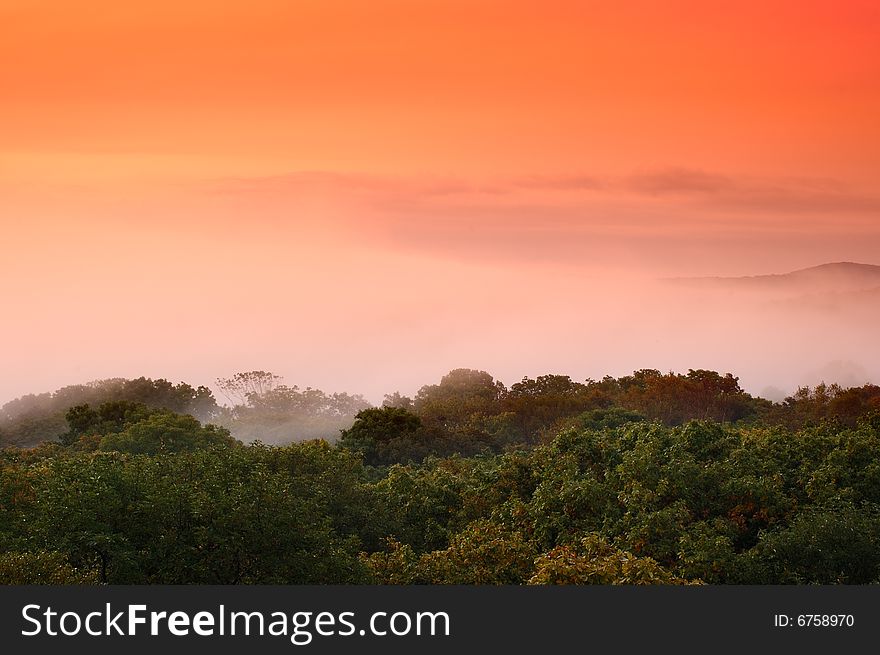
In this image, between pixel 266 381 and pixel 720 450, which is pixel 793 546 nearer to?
pixel 720 450

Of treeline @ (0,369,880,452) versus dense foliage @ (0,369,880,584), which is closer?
dense foliage @ (0,369,880,584)

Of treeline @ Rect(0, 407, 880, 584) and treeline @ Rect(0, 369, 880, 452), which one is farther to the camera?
treeline @ Rect(0, 369, 880, 452)

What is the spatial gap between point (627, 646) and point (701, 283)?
179m

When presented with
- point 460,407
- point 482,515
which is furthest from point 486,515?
point 460,407

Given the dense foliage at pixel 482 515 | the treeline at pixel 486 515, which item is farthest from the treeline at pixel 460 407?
the dense foliage at pixel 482 515

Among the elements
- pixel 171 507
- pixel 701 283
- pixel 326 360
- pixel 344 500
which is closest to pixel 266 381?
pixel 326 360

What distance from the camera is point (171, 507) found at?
107 ft

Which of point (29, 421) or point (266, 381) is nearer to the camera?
point (29, 421)

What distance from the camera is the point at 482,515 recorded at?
44375 millimetres

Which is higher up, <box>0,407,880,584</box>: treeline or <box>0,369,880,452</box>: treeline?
<box>0,369,880,452</box>: treeline

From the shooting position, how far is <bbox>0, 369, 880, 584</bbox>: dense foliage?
31.8 m

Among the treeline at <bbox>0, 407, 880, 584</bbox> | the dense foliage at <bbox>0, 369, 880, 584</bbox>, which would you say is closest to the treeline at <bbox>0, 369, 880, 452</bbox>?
the treeline at <bbox>0, 407, 880, 584</bbox>

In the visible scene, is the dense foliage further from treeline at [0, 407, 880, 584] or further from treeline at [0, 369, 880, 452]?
treeline at [0, 369, 880, 452]

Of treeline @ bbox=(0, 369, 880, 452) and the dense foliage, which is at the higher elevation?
treeline @ bbox=(0, 369, 880, 452)
